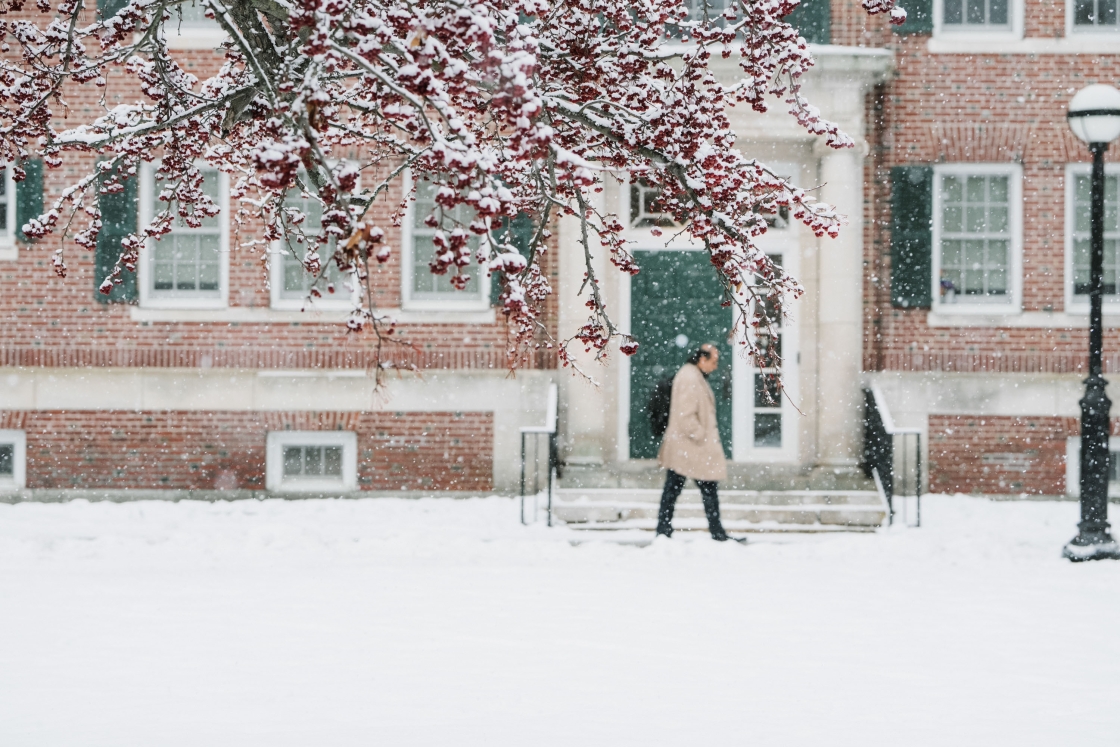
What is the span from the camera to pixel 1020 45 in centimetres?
1291

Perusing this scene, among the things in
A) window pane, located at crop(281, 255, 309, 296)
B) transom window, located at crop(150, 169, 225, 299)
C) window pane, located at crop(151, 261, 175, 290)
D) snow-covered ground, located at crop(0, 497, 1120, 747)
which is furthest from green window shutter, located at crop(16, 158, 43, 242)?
snow-covered ground, located at crop(0, 497, 1120, 747)

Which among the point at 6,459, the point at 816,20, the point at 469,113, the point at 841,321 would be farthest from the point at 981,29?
the point at 6,459

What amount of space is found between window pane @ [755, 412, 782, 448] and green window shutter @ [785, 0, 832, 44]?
418cm

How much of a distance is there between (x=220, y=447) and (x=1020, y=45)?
9.82 meters

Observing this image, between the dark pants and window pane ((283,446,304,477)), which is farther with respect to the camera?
window pane ((283,446,304,477))

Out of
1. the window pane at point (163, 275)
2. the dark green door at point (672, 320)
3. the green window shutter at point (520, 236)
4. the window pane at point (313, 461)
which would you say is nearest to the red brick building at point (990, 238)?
the dark green door at point (672, 320)

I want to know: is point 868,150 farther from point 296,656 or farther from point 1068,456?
point 296,656

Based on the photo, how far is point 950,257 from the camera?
43.0 ft

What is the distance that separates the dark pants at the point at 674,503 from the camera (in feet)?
32.9

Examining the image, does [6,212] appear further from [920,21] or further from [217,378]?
[920,21]

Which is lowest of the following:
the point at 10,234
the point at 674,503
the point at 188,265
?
the point at 674,503

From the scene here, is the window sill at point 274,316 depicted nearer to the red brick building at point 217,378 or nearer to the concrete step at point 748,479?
the red brick building at point 217,378

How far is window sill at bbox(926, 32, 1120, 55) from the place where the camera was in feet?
42.3

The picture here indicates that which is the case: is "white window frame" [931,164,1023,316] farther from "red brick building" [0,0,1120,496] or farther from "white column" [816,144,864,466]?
"white column" [816,144,864,466]
